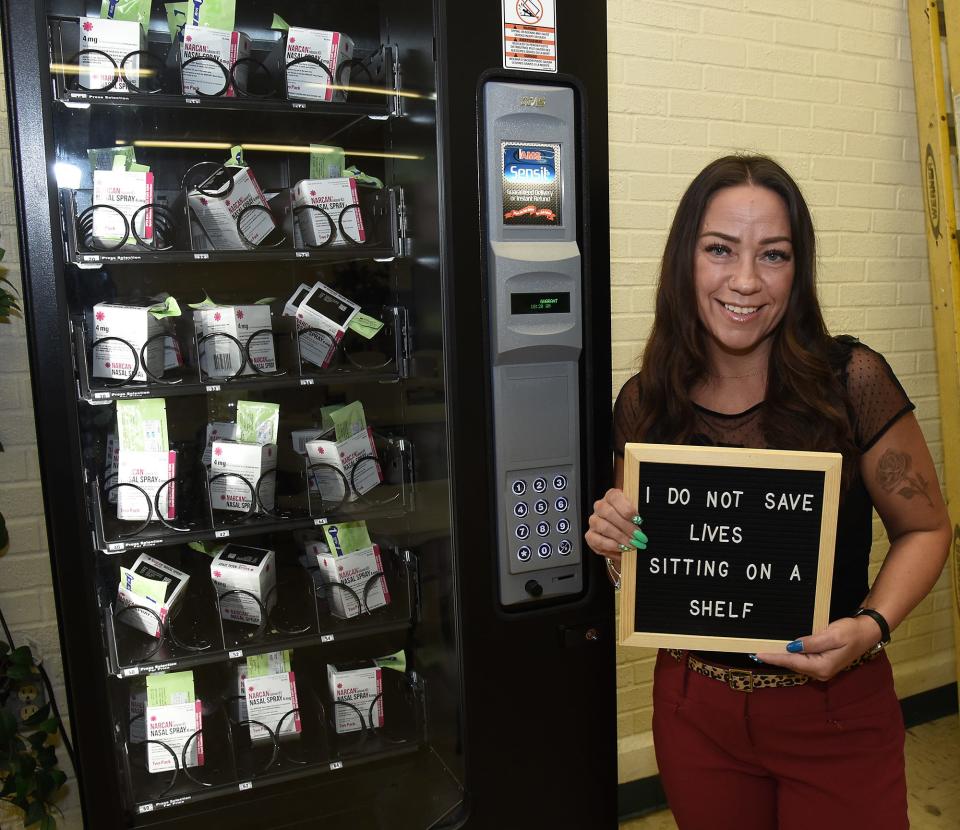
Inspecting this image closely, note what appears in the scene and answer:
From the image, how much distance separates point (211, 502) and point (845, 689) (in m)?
1.29

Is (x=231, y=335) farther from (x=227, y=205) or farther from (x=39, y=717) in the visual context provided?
(x=39, y=717)

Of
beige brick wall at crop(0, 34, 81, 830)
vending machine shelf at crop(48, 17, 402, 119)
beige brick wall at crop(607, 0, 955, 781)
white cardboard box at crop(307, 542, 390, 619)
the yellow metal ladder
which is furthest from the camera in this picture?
the yellow metal ladder

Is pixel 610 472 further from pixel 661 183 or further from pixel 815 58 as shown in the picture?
pixel 815 58

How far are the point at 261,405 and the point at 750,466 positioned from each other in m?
1.04

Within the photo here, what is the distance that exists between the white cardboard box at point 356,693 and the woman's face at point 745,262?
Result: 1108mm

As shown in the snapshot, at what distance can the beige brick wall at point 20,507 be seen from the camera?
2.21 metres

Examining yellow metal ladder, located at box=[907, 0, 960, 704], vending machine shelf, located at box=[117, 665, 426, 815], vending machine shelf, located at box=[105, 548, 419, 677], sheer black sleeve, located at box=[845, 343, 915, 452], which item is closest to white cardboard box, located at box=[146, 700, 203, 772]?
vending machine shelf, located at box=[117, 665, 426, 815]

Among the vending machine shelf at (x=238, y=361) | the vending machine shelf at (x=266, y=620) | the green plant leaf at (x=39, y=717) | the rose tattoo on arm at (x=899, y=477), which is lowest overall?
the green plant leaf at (x=39, y=717)

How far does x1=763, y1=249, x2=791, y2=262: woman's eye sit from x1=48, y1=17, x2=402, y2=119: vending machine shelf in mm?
765

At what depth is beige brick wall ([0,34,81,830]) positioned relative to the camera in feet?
7.25

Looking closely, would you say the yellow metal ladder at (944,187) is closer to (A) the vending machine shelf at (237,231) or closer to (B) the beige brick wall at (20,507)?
(A) the vending machine shelf at (237,231)

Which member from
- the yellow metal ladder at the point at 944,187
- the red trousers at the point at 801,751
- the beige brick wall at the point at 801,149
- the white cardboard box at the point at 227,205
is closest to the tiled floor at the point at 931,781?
the beige brick wall at the point at 801,149

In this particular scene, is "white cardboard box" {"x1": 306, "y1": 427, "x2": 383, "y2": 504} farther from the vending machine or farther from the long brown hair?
the long brown hair

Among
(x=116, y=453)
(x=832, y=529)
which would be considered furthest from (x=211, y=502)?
(x=832, y=529)
